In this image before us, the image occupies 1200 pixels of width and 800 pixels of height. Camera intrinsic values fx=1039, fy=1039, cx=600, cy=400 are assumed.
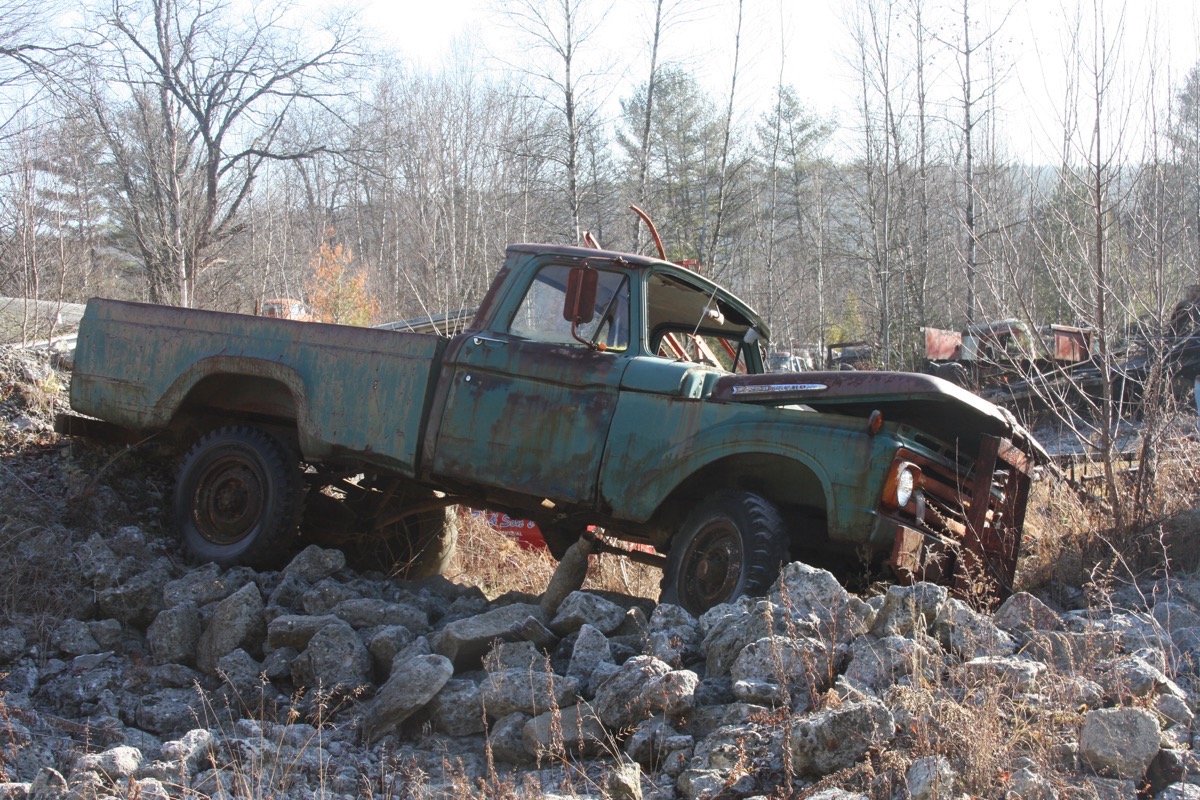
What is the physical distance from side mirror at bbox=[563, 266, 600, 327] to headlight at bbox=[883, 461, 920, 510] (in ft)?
5.83

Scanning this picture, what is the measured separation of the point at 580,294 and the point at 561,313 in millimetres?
442

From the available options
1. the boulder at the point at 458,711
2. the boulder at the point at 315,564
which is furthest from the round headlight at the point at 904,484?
the boulder at the point at 315,564

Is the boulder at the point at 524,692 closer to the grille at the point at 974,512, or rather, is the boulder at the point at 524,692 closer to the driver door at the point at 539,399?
the driver door at the point at 539,399

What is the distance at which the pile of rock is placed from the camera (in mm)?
3305

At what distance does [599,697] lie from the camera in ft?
12.6

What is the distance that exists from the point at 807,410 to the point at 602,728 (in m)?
2.17

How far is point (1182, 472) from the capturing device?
6848 mm

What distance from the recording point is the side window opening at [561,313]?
5.75m

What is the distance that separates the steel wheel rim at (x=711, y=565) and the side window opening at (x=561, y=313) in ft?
3.84

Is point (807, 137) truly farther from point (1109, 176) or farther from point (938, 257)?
point (1109, 176)

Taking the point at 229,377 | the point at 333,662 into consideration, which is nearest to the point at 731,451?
the point at 333,662

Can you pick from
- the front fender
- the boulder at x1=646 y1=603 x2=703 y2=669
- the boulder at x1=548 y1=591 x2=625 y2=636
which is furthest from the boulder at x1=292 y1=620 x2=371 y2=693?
the front fender

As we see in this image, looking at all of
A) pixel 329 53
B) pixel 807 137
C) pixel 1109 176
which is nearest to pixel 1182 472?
pixel 1109 176

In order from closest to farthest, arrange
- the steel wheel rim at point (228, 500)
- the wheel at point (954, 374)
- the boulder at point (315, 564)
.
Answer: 1. the boulder at point (315, 564)
2. the steel wheel rim at point (228, 500)
3. the wheel at point (954, 374)
